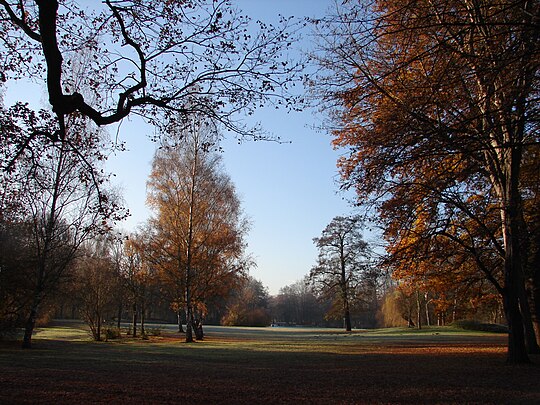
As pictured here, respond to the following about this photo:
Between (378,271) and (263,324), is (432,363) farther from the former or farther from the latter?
(263,324)

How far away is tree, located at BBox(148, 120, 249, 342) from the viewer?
82.0 ft

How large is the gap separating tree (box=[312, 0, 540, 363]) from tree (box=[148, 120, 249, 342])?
45.0 feet

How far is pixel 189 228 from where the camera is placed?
25094 millimetres

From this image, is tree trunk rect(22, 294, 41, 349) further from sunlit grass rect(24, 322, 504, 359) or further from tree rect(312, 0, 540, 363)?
tree rect(312, 0, 540, 363)

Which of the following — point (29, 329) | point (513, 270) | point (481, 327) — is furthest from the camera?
point (481, 327)

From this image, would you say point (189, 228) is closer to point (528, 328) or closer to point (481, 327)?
point (528, 328)

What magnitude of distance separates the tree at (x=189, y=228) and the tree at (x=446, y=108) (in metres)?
13.7

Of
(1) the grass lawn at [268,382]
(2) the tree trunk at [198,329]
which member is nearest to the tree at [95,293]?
(2) the tree trunk at [198,329]

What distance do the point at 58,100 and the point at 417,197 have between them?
921 cm

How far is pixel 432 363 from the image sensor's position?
13.1 metres

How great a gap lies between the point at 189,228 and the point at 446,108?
1853 centimetres

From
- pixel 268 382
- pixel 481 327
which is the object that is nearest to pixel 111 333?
pixel 268 382

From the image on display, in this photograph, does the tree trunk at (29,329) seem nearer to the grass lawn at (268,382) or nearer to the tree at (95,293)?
the tree at (95,293)

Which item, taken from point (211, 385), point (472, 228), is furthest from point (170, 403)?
point (472, 228)
